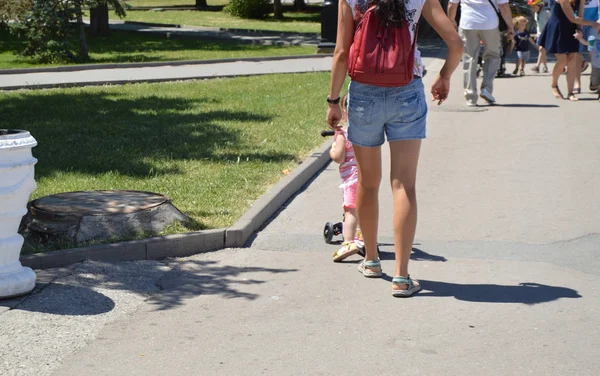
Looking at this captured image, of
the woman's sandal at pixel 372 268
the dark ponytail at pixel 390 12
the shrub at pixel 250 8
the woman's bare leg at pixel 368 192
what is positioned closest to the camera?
the dark ponytail at pixel 390 12

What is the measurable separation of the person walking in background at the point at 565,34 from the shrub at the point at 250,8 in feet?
101

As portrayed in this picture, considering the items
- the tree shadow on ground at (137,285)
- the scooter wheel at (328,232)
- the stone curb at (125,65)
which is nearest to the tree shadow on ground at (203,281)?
the tree shadow on ground at (137,285)

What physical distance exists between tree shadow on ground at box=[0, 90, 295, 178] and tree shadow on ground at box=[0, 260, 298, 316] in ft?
8.74

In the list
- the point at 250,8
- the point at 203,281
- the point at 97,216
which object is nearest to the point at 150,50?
the point at 250,8

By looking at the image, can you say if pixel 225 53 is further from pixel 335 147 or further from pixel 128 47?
pixel 335 147

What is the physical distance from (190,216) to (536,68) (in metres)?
14.7

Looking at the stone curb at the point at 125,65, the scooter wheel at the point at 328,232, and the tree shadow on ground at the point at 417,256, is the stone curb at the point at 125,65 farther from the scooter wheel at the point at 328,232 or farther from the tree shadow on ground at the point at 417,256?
the tree shadow on ground at the point at 417,256

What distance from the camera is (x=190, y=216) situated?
7.51 metres

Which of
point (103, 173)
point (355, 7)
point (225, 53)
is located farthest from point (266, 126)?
point (225, 53)

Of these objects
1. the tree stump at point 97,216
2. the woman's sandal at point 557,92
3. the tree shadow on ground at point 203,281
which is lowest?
the woman's sandal at point 557,92

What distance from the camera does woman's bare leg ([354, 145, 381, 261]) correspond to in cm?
598

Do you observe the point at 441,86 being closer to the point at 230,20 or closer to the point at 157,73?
the point at 157,73

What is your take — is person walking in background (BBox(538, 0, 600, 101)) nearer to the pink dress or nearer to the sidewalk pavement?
the sidewalk pavement

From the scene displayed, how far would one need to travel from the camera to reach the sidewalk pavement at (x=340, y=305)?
4848 mm
